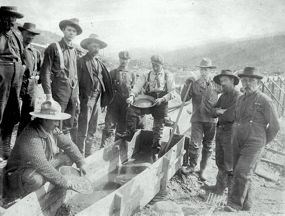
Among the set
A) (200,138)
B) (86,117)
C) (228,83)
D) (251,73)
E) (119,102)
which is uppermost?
(251,73)

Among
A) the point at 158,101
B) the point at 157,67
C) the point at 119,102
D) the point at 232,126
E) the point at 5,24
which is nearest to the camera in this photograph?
the point at 5,24

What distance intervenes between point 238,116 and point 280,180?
294 centimetres

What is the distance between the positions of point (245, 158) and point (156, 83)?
2.40 m

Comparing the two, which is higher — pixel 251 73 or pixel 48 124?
pixel 251 73

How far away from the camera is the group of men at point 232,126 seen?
188 inches

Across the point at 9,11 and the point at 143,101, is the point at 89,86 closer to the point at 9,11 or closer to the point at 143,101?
the point at 143,101

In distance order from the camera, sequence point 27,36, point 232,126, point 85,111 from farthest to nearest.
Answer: point 27,36 < point 85,111 < point 232,126

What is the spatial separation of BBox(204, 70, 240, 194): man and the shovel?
274 centimetres

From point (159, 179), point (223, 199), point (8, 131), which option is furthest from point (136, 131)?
point (8, 131)

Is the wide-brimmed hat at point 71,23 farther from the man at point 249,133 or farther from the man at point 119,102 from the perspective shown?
the man at point 249,133

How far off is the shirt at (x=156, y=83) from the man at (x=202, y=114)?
→ 0.47 m

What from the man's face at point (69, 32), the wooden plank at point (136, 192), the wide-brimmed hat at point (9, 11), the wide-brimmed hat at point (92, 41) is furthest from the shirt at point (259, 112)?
the wide-brimmed hat at point (9, 11)

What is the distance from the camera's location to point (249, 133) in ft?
15.8

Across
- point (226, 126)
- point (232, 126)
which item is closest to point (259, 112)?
point (232, 126)
